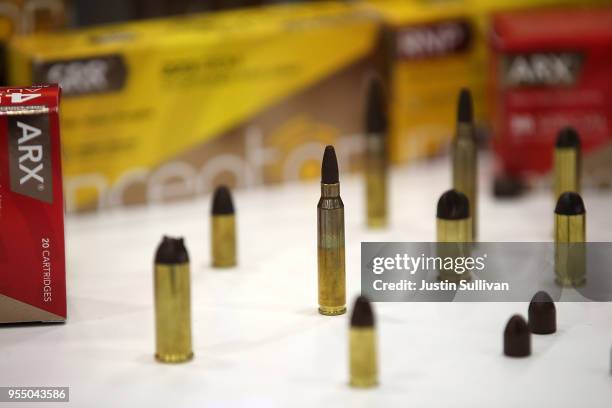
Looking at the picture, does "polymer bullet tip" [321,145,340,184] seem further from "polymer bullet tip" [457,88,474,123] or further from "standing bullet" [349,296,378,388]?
"polymer bullet tip" [457,88,474,123]

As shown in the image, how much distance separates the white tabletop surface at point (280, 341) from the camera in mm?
1620

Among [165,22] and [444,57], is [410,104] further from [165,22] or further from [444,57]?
[165,22]

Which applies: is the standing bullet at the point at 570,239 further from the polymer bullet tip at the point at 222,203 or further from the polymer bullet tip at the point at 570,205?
the polymer bullet tip at the point at 222,203

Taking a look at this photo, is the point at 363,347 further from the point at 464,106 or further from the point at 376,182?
the point at 376,182

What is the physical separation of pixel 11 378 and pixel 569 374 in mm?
850

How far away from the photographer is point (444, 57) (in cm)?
305

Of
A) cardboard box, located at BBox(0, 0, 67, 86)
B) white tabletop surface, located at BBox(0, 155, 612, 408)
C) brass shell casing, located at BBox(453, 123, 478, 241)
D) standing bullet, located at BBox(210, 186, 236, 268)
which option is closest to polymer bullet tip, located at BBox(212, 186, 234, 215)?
standing bullet, located at BBox(210, 186, 236, 268)

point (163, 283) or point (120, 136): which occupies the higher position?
point (120, 136)

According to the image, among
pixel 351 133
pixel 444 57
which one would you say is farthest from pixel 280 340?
pixel 444 57

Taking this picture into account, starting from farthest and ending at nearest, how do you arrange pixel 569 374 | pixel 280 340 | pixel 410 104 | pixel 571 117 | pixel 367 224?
1. pixel 410 104
2. pixel 571 117
3. pixel 367 224
4. pixel 280 340
5. pixel 569 374

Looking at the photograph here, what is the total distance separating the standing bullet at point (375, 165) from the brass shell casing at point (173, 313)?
3.04 ft

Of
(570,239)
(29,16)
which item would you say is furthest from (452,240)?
(29,16)

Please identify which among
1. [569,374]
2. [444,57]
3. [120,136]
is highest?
[444,57]

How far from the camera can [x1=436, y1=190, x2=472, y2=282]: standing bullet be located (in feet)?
6.81
